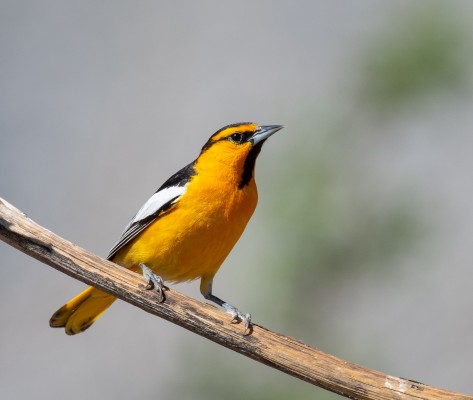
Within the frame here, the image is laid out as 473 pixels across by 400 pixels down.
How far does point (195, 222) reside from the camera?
4.76 meters

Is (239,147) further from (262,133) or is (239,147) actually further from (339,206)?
(339,206)

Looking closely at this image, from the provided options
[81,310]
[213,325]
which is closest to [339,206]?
[81,310]

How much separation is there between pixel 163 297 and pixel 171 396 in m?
1.67

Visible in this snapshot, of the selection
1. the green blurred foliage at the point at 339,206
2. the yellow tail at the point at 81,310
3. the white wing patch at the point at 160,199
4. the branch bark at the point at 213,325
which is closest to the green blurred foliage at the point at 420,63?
the green blurred foliage at the point at 339,206

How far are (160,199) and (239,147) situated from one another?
563mm

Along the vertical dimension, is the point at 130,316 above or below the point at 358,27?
below

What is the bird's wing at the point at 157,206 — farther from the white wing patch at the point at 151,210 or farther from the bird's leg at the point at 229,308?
the bird's leg at the point at 229,308

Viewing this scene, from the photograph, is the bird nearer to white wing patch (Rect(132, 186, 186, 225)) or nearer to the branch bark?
white wing patch (Rect(132, 186, 186, 225))

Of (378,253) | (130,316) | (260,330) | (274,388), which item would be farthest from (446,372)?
(260,330)

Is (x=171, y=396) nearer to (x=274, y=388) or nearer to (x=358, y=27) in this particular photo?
(x=274, y=388)

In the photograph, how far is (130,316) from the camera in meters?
7.63

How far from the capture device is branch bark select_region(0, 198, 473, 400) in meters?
3.81

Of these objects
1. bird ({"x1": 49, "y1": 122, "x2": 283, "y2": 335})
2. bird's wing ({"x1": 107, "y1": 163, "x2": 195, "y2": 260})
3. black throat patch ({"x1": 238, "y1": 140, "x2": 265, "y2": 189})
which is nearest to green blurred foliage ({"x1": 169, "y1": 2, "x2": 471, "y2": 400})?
bird ({"x1": 49, "y1": 122, "x2": 283, "y2": 335})

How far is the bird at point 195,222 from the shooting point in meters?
4.78
